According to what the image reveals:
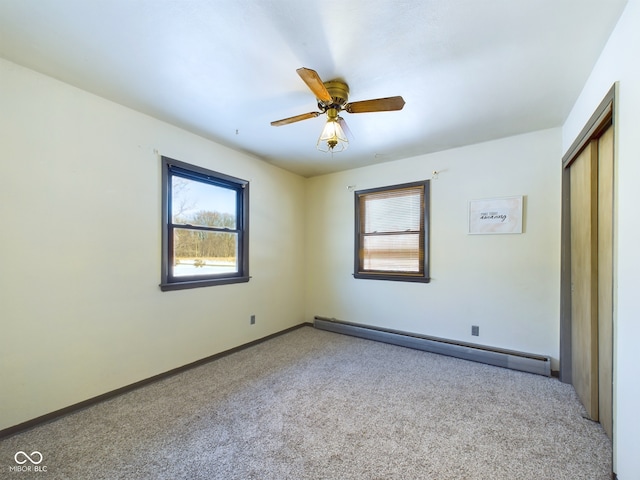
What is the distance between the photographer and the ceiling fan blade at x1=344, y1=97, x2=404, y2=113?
189 centimetres

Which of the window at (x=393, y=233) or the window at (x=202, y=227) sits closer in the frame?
the window at (x=202, y=227)

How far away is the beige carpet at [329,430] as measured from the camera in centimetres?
163

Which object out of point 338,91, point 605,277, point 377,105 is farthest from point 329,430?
point 338,91

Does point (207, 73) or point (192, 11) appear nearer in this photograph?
point (192, 11)

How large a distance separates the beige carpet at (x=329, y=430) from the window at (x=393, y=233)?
1373mm

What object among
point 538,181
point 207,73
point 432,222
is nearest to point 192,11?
point 207,73

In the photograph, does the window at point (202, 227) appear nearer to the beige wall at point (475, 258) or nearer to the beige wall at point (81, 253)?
the beige wall at point (81, 253)

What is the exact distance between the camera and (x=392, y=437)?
1.92 metres

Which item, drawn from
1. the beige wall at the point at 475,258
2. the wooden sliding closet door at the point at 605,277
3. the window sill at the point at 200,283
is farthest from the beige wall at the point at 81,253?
the wooden sliding closet door at the point at 605,277

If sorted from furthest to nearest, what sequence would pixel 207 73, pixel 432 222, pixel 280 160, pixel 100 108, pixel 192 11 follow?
pixel 280 160
pixel 432 222
pixel 100 108
pixel 207 73
pixel 192 11

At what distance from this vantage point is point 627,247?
4.53ft

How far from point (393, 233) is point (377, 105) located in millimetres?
2284

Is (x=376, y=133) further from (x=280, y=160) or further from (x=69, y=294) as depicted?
(x=69, y=294)

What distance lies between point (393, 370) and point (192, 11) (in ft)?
11.2
